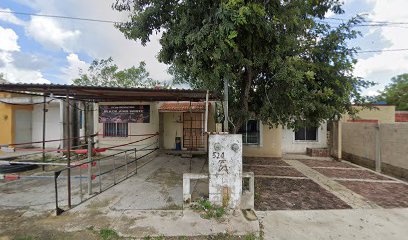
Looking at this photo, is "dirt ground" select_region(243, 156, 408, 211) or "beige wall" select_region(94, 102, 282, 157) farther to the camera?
"beige wall" select_region(94, 102, 282, 157)

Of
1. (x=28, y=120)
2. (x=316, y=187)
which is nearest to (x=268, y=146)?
(x=316, y=187)

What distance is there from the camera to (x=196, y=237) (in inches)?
143

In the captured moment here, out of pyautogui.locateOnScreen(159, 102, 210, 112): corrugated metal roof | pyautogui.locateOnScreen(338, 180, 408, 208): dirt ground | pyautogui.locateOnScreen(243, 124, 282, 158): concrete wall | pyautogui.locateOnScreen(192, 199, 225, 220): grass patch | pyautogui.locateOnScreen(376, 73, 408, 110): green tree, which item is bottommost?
pyautogui.locateOnScreen(338, 180, 408, 208): dirt ground

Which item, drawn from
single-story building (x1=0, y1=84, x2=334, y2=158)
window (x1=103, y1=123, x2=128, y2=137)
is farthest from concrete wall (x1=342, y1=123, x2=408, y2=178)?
window (x1=103, y1=123, x2=128, y2=137)

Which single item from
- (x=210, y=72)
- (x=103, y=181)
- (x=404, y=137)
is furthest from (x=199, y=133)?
(x=404, y=137)

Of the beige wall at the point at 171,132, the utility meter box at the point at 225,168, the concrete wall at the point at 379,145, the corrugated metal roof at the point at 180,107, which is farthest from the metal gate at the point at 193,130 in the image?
the utility meter box at the point at 225,168

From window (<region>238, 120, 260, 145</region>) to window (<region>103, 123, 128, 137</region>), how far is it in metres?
5.45

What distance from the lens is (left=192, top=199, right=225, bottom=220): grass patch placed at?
4238mm

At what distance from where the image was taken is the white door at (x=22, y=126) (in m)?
12.3

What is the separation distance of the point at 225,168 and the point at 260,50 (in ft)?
9.47

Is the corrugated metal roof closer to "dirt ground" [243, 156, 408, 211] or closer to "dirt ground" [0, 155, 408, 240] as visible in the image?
"dirt ground" [0, 155, 408, 240]

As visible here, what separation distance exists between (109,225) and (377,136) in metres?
9.58

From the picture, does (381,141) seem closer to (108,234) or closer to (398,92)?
(108,234)

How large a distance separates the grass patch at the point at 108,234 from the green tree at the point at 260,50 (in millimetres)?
3233
